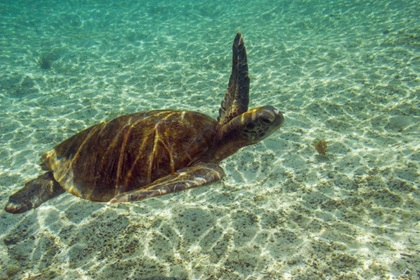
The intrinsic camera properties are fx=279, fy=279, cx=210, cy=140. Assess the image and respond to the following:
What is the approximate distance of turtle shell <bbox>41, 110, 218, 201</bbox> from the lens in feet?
12.8

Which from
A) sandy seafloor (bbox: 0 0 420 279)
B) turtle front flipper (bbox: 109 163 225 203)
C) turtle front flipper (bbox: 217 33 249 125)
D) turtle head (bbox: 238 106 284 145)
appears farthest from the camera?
turtle front flipper (bbox: 217 33 249 125)

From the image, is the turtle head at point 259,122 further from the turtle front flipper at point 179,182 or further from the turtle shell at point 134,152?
the turtle front flipper at point 179,182

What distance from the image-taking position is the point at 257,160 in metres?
6.86

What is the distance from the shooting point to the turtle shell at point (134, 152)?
3889 millimetres

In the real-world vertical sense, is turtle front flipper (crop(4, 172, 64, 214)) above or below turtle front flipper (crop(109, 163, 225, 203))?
below

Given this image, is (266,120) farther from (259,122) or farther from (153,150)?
(153,150)

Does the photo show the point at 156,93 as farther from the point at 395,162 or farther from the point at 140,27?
the point at 140,27

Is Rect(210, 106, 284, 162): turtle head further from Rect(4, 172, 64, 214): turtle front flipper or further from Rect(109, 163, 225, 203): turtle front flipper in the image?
Rect(4, 172, 64, 214): turtle front flipper

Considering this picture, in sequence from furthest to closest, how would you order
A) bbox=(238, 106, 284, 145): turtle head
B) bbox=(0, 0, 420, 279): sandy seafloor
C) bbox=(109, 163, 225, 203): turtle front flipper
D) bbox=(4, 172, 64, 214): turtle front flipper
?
bbox=(4, 172, 64, 214): turtle front flipper, bbox=(0, 0, 420, 279): sandy seafloor, bbox=(238, 106, 284, 145): turtle head, bbox=(109, 163, 225, 203): turtle front flipper

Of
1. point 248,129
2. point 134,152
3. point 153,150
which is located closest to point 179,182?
point 153,150

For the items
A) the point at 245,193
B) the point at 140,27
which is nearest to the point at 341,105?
the point at 245,193

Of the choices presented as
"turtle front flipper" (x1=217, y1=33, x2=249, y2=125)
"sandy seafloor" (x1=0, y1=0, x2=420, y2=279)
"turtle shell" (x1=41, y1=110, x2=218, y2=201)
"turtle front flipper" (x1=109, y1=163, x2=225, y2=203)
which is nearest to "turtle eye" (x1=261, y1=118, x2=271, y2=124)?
"turtle shell" (x1=41, y1=110, x2=218, y2=201)

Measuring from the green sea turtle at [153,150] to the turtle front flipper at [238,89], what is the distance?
0.72 m

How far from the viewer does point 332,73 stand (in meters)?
11.0
